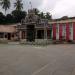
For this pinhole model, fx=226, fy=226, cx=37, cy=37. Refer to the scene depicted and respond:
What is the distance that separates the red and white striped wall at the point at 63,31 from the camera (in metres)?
48.5

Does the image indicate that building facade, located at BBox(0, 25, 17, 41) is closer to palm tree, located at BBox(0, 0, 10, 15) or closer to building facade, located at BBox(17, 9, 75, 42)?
building facade, located at BBox(17, 9, 75, 42)

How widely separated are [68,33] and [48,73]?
38.8 m

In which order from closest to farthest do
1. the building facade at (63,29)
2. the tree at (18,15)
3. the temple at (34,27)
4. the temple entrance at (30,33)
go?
the building facade at (63,29) → the temple at (34,27) → the temple entrance at (30,33) → the tree at (18,15)

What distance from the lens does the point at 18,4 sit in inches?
3819

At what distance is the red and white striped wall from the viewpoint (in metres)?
48.5

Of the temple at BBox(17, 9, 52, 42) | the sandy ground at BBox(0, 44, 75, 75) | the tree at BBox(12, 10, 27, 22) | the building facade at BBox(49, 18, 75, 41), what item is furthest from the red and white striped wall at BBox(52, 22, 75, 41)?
the tree at BBox(12, 10, 27, 22)

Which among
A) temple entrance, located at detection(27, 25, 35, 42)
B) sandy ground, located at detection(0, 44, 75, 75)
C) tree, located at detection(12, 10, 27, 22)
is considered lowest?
sandy ground, located at detection(0, 44, 75, 75)

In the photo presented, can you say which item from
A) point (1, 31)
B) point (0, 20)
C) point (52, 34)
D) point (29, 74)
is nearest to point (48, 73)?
point (29, 74)

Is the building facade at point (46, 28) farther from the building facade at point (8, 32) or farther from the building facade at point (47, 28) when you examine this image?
the building facade at point (8, 32)

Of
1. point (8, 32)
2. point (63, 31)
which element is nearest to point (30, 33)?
point (63, 31)

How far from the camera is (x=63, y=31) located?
164 ft

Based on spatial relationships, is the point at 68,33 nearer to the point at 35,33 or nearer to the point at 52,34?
the point at 52,34

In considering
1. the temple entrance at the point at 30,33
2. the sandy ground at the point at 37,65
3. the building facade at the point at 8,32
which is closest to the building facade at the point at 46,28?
the temple entrance at the point at 30,33

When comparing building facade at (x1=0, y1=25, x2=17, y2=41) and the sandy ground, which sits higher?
building facade at (x1=0, y1=25, x2=17, y2=41)
